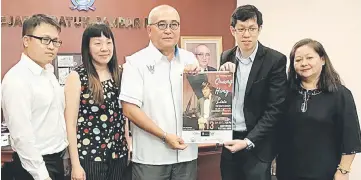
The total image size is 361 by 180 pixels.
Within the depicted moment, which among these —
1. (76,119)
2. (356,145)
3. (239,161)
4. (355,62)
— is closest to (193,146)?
(239,161)

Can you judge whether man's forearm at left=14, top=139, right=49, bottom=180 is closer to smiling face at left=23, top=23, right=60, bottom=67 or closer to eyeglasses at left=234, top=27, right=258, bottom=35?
smiling face at left=23, top=23, right=60, bottom=67

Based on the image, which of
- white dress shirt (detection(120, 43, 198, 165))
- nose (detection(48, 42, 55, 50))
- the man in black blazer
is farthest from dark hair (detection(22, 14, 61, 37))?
the man in black blazer

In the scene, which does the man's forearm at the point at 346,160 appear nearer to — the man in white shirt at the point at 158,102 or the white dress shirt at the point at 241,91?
the white dress shirt at the point at 241,91

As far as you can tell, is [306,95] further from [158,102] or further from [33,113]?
[33,113]

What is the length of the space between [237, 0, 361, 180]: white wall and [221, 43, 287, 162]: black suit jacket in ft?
4.08

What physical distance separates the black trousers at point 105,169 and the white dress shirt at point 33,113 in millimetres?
170

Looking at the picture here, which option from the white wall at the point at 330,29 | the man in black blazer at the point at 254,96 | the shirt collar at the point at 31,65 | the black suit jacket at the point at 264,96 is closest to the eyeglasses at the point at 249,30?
the man in black blazer at the point at 254,96

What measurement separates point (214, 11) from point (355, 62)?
1571 millimetres

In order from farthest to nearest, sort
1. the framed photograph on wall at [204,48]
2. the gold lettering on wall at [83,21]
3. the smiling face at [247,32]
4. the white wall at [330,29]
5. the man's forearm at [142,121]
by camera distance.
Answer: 1. the framed photograph on wall at [204,48]
2. the gold lettering on wall at [83,21]
3. the white wall at [330,29]
4. the smiling face at [247,32]
5. the man's forearm at [142,121]

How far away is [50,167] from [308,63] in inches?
59.1

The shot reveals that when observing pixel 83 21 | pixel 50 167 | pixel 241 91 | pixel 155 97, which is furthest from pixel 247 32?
pixel 83 21

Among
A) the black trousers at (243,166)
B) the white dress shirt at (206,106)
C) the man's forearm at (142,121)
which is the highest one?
the white dress shirt at (206,106)

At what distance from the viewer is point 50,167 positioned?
2023mm

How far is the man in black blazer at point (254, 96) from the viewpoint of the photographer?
86.2 inches
